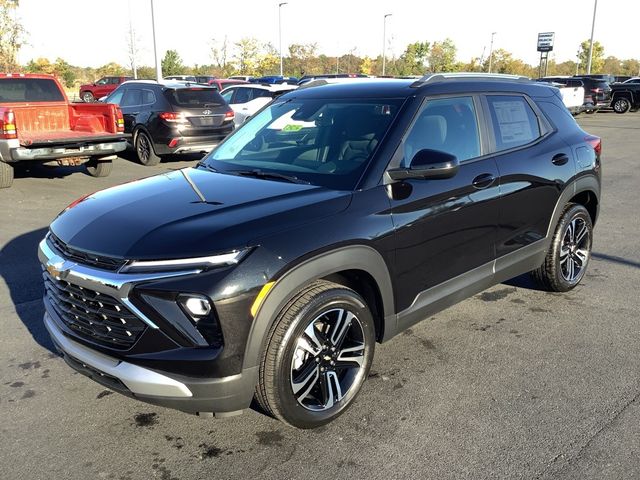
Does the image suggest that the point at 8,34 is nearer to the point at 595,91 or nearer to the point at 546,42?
the point at 595,91

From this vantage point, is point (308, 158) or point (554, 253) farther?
point (554, 253)

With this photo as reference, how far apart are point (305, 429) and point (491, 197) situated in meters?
1.98

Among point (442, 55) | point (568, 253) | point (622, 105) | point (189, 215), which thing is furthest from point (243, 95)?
point (442, 55)

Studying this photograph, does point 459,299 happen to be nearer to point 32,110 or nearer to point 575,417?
point 575,417

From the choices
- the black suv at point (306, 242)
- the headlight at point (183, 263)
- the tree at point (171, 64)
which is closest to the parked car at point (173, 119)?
the black suv at point (306, 242)

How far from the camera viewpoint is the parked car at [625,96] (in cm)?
2920

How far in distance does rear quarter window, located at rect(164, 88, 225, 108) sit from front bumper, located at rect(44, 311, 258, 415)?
9705 millimetres

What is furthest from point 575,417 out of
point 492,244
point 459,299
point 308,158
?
point 308,158

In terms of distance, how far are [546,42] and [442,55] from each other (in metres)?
21.3

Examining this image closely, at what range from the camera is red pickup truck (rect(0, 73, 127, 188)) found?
28.9 feet

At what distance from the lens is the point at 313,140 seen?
3785 mm

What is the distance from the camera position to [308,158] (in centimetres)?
367

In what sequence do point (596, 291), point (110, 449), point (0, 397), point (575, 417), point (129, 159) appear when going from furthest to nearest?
1. point (129, 159)
2. point (596, 291)
3. point (0, 397)
4. point (575, 417)
5. point (110, 449)

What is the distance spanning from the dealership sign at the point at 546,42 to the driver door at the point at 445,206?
166 feet
